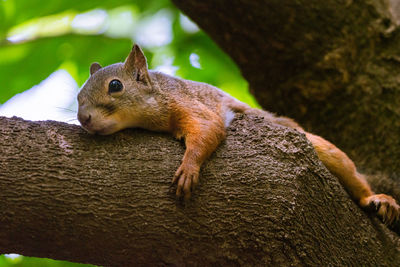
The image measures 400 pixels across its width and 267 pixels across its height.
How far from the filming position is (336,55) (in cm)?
479

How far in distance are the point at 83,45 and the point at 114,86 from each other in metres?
2.03

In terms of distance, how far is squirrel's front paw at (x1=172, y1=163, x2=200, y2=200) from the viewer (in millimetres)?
2811

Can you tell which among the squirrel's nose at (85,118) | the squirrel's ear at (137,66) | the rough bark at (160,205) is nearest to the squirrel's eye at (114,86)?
the squirrel's ear at (137,66)

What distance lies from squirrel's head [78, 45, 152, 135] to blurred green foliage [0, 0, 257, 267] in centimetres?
169

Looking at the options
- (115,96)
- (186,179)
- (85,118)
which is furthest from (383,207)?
(85,118)

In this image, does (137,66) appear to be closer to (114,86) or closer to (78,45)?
(114,86)

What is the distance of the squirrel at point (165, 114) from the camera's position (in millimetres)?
3330

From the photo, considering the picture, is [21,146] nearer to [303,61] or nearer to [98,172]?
[98,172]

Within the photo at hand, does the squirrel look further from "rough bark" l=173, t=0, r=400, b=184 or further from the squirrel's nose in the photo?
"rough bark" l=173, t=0, r=400, b=184

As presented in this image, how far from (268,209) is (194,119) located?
40.1 inches

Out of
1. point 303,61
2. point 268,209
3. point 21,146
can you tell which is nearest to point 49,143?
point 21,146

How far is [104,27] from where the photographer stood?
579 centimetres

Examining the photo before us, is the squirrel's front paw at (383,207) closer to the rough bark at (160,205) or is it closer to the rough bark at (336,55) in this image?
the rough bark at (160,205)


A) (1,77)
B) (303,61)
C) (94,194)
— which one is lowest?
(1,77)
